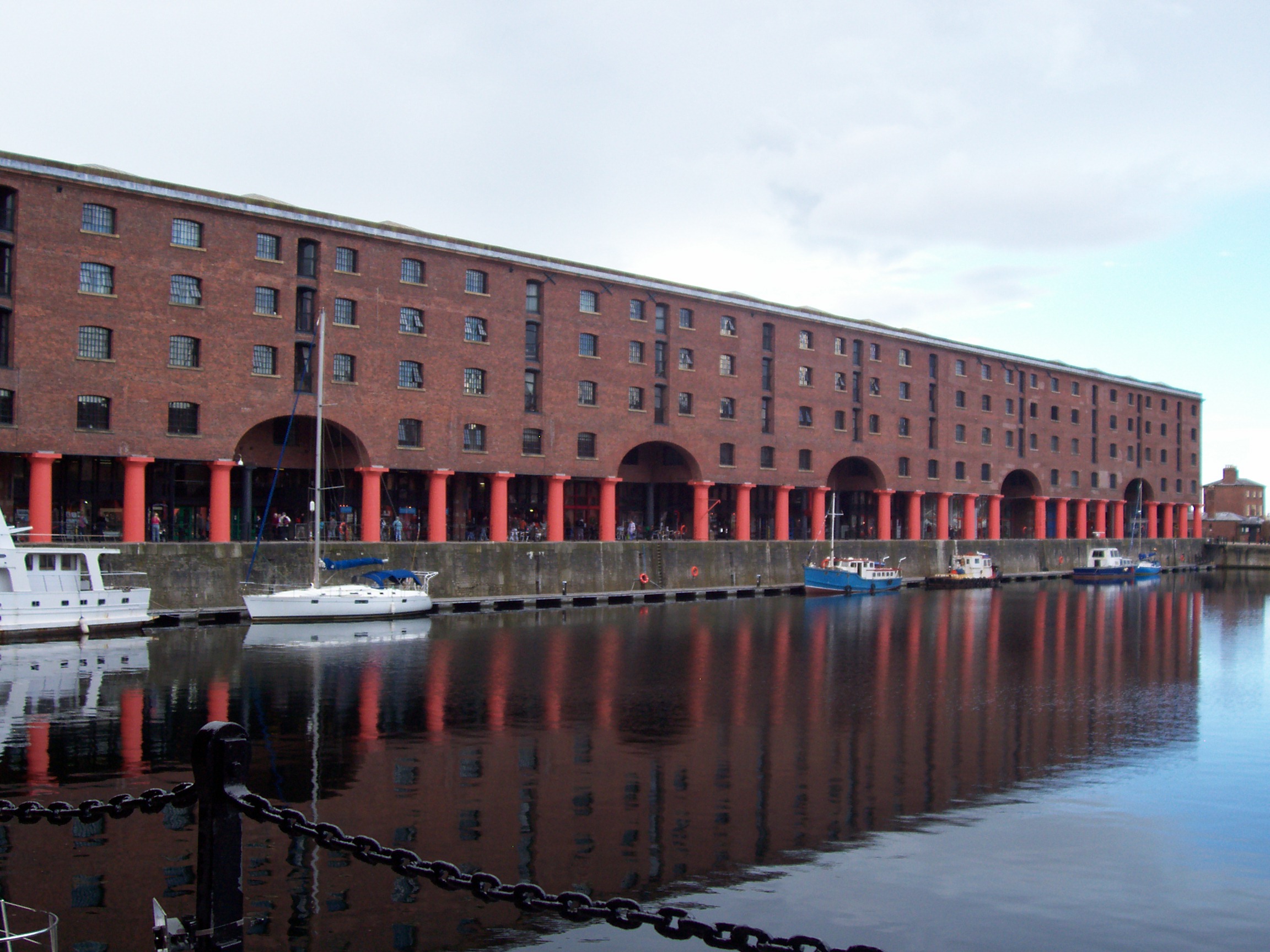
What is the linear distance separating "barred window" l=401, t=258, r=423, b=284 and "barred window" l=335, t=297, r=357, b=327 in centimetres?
283

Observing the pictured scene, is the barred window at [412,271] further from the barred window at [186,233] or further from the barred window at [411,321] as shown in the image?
the barred window at [186,233]

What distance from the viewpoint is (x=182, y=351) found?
148 ft

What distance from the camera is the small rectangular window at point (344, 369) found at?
161 ft

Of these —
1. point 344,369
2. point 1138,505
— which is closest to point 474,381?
point 344,369

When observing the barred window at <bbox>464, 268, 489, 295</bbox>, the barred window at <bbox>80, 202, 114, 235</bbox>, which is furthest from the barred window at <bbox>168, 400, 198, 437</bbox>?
the barred window at <bbox>464, 268, 489, 295</bbox>

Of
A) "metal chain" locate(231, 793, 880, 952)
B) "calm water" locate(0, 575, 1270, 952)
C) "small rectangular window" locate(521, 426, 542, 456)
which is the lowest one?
"calm water" locate(0, 575, 1270, 952)

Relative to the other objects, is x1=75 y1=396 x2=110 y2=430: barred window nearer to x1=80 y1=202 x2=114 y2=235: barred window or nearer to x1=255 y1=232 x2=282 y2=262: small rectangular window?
x1=80 y1=202 x2=114 y2=235: barred window

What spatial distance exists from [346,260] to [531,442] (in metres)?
12.3

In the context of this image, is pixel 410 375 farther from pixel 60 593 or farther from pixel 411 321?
pixel 60 593

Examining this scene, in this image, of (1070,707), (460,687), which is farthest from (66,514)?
(1070,707)

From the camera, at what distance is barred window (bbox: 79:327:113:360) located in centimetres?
4275

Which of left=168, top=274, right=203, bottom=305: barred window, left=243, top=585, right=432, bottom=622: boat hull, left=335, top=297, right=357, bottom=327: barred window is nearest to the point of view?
left=243, top=585, right=432, bottom=622: boat hull

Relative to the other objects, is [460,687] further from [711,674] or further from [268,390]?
[268,390]

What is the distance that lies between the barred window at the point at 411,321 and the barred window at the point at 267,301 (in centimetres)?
565
